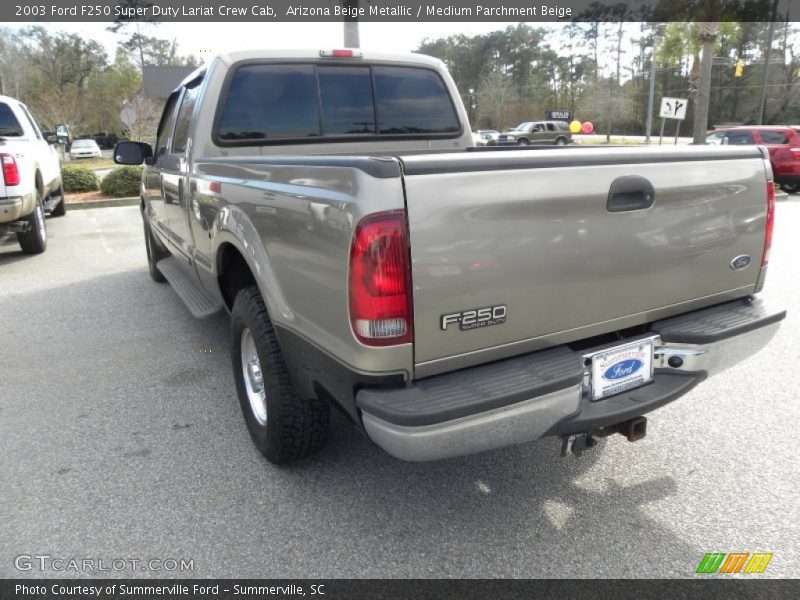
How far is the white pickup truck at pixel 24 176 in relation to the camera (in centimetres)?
708

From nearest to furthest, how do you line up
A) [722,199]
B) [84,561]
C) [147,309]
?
[84,561] < [722,199] < [147,309]

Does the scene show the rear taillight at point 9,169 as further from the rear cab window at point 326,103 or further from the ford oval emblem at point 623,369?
the ford oval emblem at point 623,369

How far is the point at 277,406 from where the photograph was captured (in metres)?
2.57

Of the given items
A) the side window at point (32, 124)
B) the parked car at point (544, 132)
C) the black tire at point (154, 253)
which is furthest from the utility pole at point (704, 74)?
the parked car at point (544, 132)

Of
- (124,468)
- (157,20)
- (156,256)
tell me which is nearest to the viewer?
(124,468)

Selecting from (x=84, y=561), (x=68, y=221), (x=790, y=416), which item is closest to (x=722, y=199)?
(x=790, y=416)

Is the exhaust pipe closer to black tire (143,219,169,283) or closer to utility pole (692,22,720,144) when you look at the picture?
black tire (143,219,169,283)

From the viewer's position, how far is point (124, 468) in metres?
2.88

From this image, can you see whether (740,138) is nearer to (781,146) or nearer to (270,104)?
(781,146)

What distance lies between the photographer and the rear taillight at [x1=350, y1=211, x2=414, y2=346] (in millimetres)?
1839

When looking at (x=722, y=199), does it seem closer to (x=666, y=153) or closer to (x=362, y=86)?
(x=666, y=153)

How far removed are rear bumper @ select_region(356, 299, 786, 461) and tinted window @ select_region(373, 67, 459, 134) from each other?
94.6 inches

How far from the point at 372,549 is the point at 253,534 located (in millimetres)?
503

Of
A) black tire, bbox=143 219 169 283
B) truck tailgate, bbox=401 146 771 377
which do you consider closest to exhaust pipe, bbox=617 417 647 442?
truck tailgate, bbox=401 146 771 377
